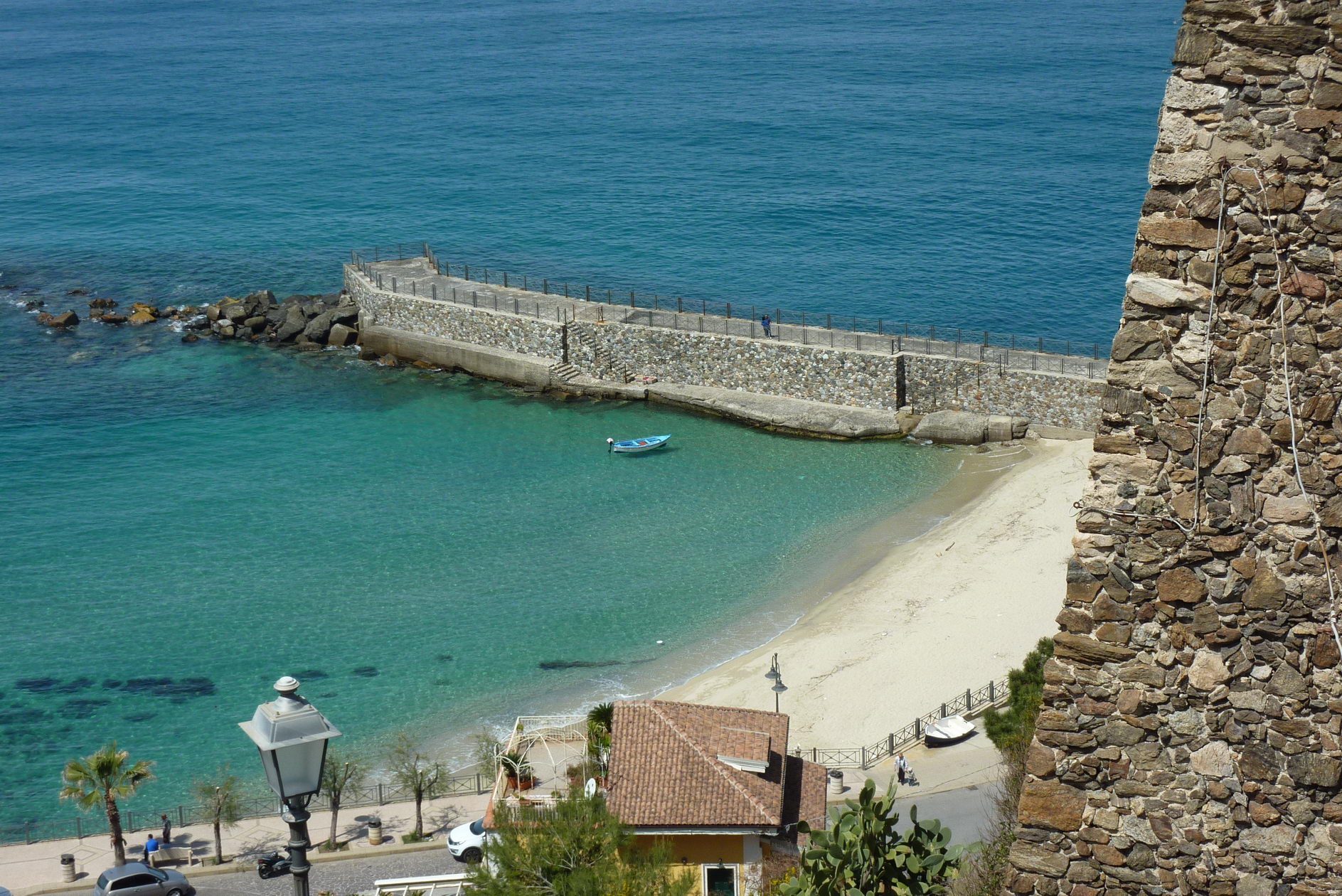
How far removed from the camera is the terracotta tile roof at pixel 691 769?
830 inches

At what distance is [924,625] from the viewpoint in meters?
37.2

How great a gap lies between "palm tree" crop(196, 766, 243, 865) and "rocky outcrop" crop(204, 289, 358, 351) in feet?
115

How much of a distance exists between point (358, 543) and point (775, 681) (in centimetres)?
1761

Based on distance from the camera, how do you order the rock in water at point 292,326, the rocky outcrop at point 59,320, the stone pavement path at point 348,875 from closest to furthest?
the stone pavement path at point 348,875, the rock in water at point 292,326, the rocky outcrop at point 59,320

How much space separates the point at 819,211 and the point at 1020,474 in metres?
43.1

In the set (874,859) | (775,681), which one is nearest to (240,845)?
(775,681)

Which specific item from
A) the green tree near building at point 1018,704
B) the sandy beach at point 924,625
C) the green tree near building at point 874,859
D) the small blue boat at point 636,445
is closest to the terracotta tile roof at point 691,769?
the green tree near building at point 1018,704

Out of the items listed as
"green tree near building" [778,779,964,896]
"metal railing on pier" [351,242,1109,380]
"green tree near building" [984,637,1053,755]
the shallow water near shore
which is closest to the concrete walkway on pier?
the shallow water near shore

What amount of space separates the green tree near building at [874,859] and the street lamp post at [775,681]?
2226 cm

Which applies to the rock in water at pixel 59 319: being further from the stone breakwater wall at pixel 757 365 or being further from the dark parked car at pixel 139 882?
the dark parked car at pixel 139 882

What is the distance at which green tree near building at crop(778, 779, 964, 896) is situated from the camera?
30.7 ft

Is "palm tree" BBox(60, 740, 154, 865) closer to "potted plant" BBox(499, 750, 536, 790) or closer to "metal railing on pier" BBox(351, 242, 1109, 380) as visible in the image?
"potted plant" BBox(499, 750, 536, 790)

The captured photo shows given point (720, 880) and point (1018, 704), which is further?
point (1018, 704)

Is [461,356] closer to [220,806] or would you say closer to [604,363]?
[604,363]
